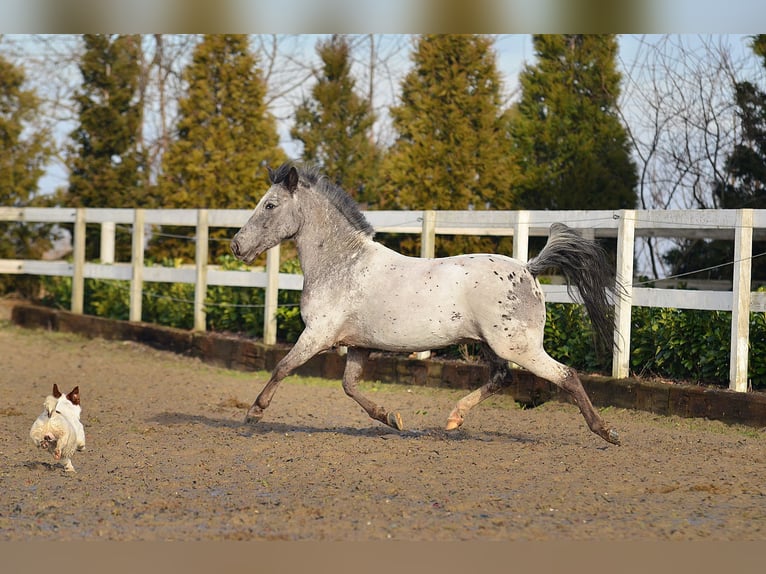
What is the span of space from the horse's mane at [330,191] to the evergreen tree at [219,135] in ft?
29.2

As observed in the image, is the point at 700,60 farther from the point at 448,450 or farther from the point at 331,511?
the point at 331,511

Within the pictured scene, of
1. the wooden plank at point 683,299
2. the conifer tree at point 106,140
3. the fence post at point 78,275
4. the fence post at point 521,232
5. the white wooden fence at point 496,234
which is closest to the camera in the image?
the white wooden fence at point 496,234

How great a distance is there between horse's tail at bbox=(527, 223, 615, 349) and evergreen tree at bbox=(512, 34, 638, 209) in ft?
24.4

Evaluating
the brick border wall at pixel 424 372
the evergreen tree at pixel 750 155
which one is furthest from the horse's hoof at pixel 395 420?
the evergreen tree at pixel 750 155

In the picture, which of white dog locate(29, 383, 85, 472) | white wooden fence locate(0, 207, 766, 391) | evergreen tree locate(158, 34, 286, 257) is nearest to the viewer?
white dog locate(29, 383, 85, 472)

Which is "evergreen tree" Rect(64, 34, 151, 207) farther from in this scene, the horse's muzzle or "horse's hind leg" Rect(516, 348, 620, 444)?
"horse's hind leg" Rect(516, 348, 620, 444)

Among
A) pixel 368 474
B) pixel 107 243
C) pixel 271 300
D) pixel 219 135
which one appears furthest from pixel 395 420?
pixel 219 135

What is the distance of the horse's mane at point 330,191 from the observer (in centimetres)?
756

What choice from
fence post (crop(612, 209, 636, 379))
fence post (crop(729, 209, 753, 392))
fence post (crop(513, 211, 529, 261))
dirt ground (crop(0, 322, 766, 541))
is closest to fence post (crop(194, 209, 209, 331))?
dirt ground (crop(0, 322, 766, 541))

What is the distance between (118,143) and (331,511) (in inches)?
571

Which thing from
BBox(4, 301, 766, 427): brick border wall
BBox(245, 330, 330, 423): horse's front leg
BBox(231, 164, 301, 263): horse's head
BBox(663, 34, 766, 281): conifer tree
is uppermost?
BBox(663, 34, 766, 281): conifer tree

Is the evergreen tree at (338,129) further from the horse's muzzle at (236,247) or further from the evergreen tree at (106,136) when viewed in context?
the horse's muzzle at (236,247)

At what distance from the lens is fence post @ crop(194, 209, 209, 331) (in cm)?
1321

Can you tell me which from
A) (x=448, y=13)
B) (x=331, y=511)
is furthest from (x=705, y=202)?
(x=331, y=511)
